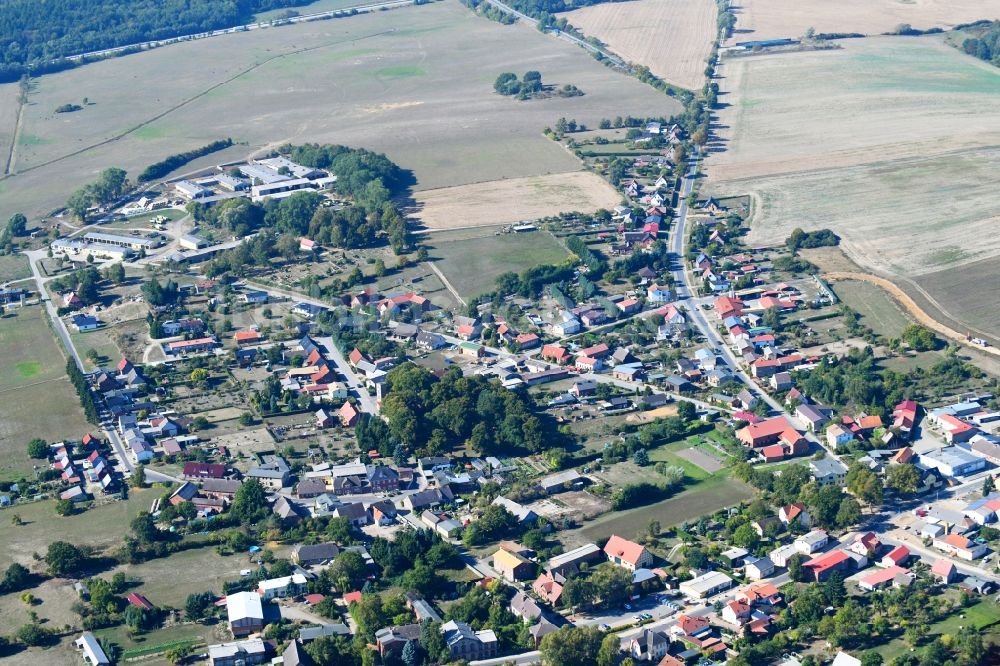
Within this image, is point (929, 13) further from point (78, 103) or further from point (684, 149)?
point (78, 103)


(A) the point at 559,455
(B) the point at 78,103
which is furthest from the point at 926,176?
(B) the point at 78,103

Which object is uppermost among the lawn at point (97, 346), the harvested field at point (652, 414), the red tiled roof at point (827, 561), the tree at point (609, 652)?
the lawn at point (97, 346)

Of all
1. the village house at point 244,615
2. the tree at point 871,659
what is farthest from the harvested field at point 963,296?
the village house at point 244,615

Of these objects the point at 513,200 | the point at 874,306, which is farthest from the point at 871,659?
the point at 513,200

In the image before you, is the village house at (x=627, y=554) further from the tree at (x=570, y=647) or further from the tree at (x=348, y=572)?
the tree at (x=348, y=572)

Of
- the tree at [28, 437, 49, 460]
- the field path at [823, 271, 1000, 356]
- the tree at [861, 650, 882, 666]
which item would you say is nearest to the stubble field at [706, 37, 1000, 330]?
the field path at [823, 271, 1000, 356]

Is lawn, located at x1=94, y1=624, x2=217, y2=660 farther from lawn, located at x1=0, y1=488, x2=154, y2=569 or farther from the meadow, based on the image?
the meadow
